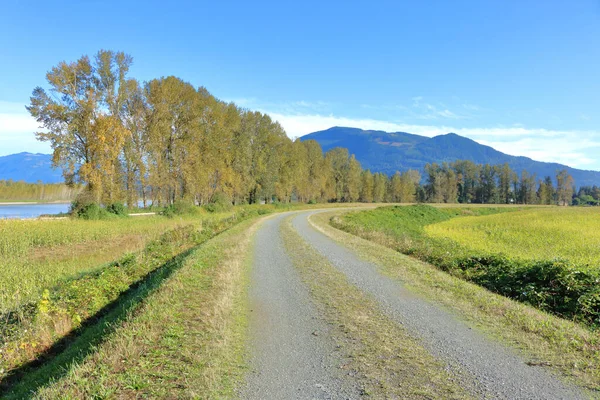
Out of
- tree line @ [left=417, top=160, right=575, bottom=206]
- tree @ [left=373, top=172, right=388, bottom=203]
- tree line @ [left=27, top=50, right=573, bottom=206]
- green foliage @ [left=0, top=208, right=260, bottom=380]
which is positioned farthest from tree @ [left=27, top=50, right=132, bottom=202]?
tree line @ [left=417, top=160, right=575, bottom=206]

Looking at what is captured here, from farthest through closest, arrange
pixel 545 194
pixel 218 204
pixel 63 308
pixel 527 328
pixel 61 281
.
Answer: pixel 545 194 < pixel 218 204 < pixel 61 281 < pixel 63 308 < pixel 527 328

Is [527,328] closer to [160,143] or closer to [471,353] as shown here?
[471,353]

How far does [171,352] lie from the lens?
4.68m

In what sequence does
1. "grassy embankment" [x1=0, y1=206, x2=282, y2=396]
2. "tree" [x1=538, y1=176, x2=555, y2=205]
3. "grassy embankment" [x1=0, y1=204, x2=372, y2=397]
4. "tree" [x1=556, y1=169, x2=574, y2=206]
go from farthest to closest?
"tree" [x1=556, y1=169, x2=574, y2=206] → "tree" [x1=538, y1=176, x2=555, y2=205] → "grassy embankment" [x1=0, y1=206, x2=282, y2=396] → "grassy embankment" [x1=0, y1=204, x2=372, y2=397]

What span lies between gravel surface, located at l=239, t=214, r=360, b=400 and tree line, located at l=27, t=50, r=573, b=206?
28156 mm

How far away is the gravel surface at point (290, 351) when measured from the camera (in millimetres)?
3793

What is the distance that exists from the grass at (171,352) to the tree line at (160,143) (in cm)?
2745

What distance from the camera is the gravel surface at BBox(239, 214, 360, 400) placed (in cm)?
379

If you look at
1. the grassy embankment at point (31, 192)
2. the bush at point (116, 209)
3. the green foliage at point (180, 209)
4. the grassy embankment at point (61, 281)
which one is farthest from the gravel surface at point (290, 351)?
the grassy embankment at point (31, 192)

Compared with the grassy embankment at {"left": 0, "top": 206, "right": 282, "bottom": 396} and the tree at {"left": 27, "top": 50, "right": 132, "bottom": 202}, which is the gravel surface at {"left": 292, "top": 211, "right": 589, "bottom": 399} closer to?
the grassy embankment at {"left": 0, "top": 206, "right": 282, "bottom": 396}

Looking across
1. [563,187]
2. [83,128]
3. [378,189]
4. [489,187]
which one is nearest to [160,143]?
[83,128]

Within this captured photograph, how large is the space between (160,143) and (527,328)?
129ft

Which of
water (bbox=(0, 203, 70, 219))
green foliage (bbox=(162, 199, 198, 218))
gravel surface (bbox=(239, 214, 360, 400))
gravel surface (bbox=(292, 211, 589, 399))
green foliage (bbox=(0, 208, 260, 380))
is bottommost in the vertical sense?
water (bbox=(0, 203, 70, 219))

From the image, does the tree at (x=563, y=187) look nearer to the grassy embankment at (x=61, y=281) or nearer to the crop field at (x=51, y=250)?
the grassy embankment at (x=61, y=281)
